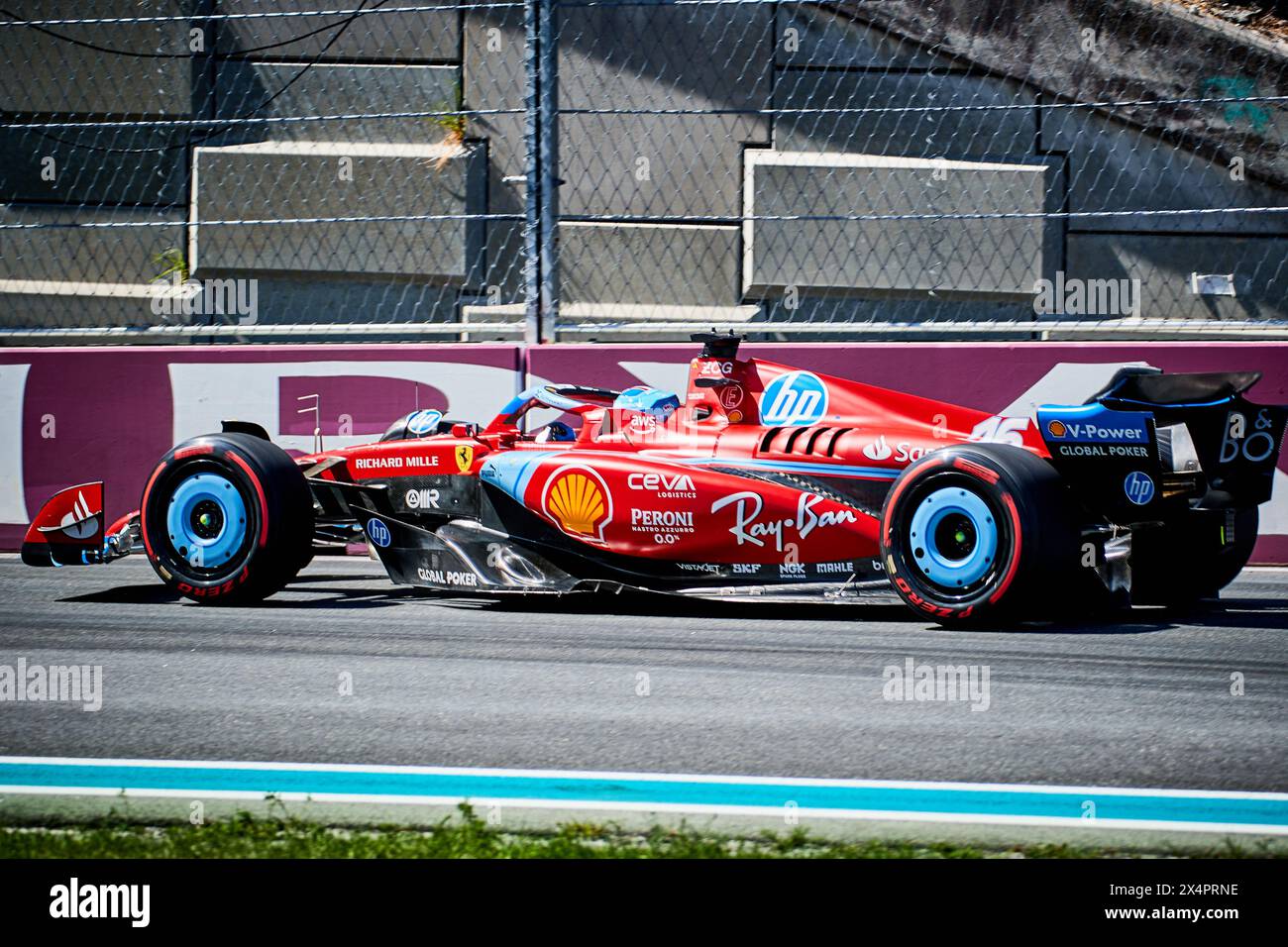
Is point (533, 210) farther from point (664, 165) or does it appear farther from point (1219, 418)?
point (1219, 418)

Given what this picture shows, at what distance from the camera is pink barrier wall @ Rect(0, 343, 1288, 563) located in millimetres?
8047

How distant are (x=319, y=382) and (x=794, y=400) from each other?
3.34m

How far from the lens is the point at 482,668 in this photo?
4969 mm

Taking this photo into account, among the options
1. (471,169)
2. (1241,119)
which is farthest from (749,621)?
(1241,119)

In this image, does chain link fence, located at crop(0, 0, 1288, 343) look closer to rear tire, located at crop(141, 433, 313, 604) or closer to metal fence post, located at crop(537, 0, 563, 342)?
metal fence post, located at crop(537, 0, 563, 342)

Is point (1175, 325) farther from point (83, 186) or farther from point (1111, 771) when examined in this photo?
point (83, 186)

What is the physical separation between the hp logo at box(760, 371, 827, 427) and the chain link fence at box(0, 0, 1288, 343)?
3.63 metres

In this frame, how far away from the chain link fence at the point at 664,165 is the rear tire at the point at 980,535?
184 inches

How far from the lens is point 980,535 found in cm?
551

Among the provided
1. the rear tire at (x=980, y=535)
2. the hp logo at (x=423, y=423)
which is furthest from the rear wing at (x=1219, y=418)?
the hp logo at (x=423, y=423)
